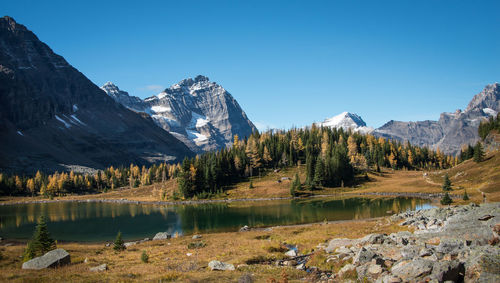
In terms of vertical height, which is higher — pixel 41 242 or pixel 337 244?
pixel 41 242

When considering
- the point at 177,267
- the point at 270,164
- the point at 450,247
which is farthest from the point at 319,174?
the point at 450,247

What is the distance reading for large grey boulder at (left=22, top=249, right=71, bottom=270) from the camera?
24.5 meters

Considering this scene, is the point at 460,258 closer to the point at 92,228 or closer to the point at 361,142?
the point at 92,228

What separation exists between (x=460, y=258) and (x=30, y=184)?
215906 millimetres

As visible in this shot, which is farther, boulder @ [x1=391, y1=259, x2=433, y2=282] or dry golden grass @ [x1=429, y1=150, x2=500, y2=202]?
dry golden grass @ [x1=429, y1=150, x2=500, y2=202]

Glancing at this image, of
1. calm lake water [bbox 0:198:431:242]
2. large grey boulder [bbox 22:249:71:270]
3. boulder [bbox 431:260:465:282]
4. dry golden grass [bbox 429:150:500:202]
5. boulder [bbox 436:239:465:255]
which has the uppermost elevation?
boulder [bbox 431:260:465:282]

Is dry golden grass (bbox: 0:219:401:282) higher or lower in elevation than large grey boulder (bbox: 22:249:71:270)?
lower

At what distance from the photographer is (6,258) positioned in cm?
3325

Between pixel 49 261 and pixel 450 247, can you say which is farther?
pixel 49 261

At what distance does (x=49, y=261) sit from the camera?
25328 millimetres

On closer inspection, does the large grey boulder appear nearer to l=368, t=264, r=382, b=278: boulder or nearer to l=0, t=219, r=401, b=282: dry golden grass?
l=0, t=219, r=401, b=282: dry golden grass

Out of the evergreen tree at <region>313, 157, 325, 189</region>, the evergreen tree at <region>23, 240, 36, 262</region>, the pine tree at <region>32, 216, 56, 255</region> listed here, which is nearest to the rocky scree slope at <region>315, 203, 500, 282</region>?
the evergreen tree at <region>23, 240, 36, 262</region>

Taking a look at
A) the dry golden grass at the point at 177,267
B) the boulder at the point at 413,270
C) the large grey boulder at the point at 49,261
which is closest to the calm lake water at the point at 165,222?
the dry golden grass at the point at 177,267

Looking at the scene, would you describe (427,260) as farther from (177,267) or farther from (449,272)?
(177,267)
